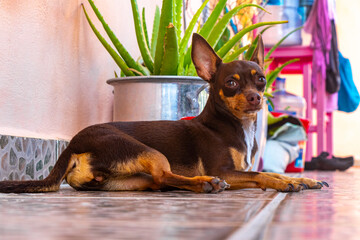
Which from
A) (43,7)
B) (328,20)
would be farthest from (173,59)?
(328,20)

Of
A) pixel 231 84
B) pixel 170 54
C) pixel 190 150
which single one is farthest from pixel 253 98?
pixel 170 54

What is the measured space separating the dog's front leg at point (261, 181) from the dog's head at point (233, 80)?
0.22 meters

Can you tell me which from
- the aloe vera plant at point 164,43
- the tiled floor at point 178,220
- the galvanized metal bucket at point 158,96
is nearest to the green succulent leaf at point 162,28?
the aloe vera plant at point 164,43

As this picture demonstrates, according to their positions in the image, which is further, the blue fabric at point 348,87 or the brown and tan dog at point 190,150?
the blue fabric at point 348,87

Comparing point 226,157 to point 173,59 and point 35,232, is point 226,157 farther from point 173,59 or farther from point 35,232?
point 35,232

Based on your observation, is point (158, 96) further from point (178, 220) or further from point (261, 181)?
point (178, 220)

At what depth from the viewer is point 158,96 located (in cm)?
181

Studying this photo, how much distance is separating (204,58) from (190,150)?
1.06 feet

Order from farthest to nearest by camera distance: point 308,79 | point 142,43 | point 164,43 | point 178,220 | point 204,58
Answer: point 308,79, point 142,43, point 164,43, point 204,58, point 178,220

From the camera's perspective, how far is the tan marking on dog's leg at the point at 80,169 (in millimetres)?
1349

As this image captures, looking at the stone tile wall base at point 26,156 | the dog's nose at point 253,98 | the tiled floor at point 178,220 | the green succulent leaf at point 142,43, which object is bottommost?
the tiled floor at point 178,220

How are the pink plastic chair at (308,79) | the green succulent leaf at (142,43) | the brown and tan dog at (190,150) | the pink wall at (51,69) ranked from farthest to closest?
the pink plastic chair at (308,79), the green succulent leaf at (142,43), the pink wall at (51,69), the brown and tan dog at (190,150)

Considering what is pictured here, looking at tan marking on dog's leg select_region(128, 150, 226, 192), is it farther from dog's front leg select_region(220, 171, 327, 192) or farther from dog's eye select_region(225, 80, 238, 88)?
dog's eye select_region(225, 80, 238, 88)

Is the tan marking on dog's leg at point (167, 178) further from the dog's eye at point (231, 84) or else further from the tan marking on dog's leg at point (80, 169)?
→ the dog's eye at point (231, 84)
